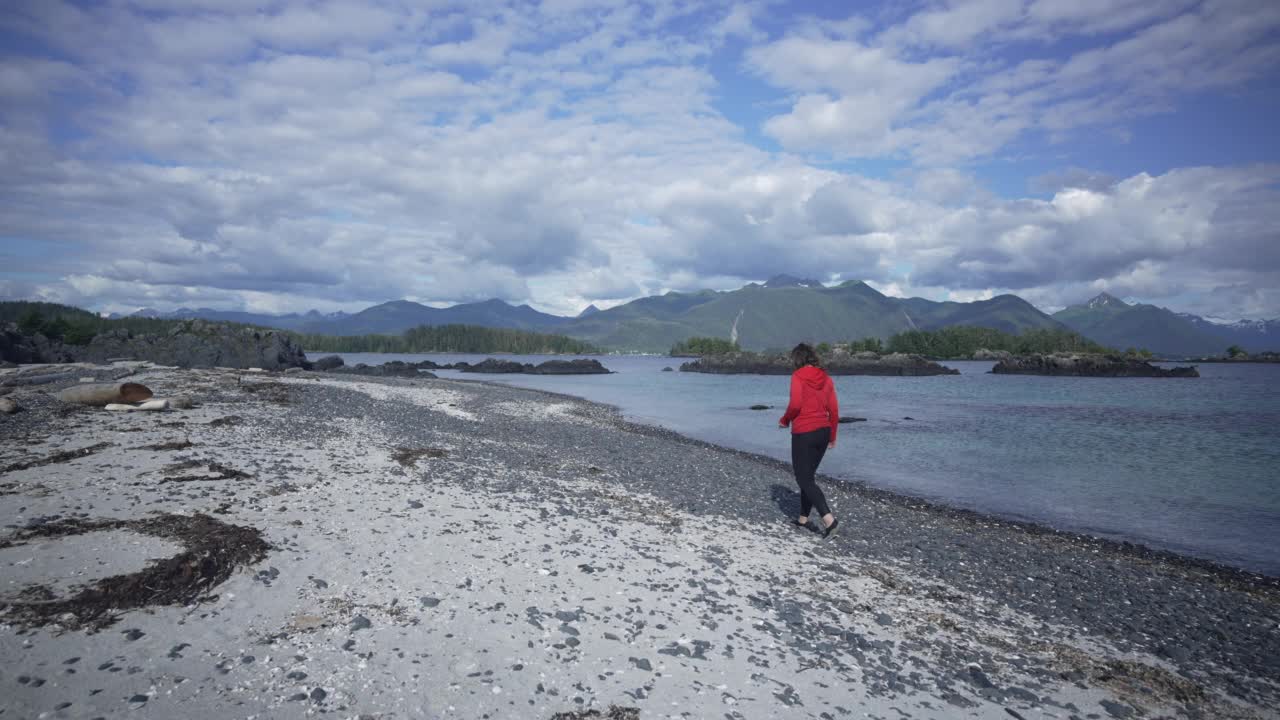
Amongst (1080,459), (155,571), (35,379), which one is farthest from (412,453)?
(1080,459)

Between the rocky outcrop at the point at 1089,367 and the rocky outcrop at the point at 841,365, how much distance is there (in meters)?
13.4

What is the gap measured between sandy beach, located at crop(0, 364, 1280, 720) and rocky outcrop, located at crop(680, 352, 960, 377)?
4366 inches

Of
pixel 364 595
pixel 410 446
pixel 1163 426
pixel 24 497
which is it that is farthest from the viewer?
pixel 1163 426

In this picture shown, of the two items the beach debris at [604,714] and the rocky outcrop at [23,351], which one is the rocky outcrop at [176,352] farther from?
the beach debris at [604,714]

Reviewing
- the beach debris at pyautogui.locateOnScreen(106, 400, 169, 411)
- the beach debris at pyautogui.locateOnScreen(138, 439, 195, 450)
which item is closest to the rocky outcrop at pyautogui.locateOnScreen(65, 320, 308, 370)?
the beach debris at pyautogui.locateOnScreen(106, 400, 169, 411)

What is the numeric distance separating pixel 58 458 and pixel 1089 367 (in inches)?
5516

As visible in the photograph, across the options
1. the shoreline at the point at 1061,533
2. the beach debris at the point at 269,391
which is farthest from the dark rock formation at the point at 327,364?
the shoreline at the point at 1061,533

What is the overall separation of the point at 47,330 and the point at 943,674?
94249mm

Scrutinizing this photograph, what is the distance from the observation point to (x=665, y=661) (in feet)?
20.8

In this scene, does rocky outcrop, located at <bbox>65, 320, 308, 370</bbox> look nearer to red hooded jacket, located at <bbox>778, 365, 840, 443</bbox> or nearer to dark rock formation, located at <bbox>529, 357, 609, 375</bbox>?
red hooded jacket, located at <bbox>778, 365, 840, 443</bbox>

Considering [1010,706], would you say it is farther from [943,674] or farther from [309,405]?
[309,405]

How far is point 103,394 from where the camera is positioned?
58.3ft

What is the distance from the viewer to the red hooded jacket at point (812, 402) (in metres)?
11.6

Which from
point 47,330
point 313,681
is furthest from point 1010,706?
point 47,330
